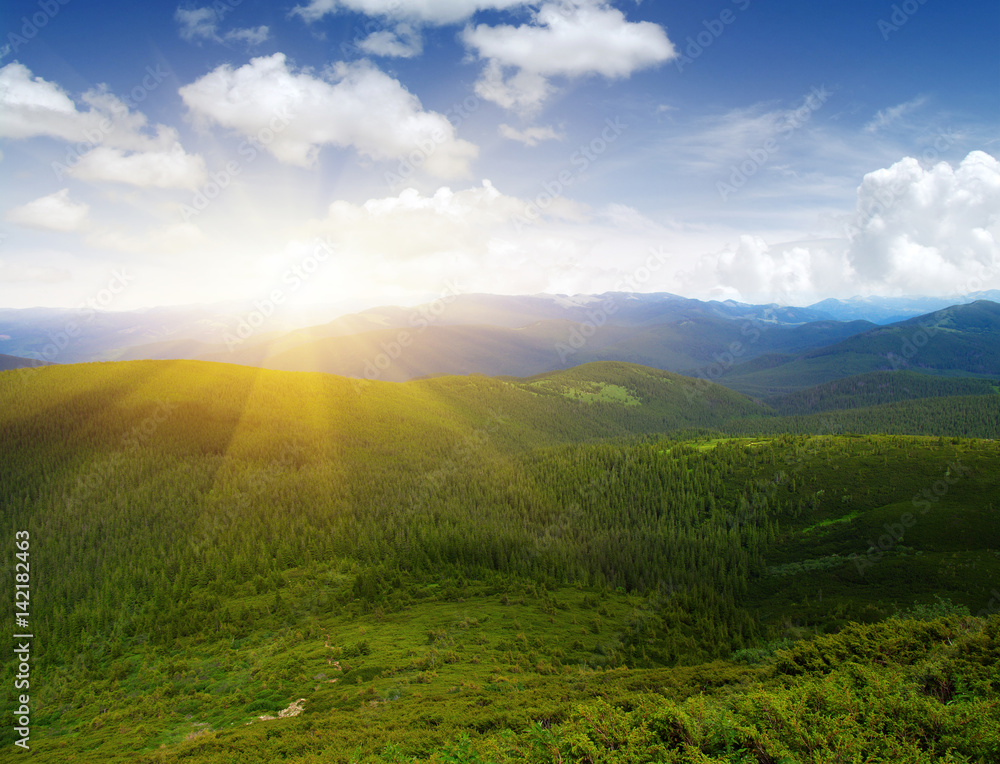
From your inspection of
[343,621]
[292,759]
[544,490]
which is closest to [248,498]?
[343,621]

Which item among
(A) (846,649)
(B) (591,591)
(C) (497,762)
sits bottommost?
(B) (591,591)

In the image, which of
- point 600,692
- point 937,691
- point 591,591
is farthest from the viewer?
point 591,591

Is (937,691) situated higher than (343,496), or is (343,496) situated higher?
(937,691)

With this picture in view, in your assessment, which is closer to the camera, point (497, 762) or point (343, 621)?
point (497, 762)

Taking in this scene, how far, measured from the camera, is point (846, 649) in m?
36.4

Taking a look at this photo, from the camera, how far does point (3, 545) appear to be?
5217 inches

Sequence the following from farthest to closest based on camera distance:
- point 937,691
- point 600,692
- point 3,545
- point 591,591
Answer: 1. point 3,545
2. point 591,591
3. point 600,692
4. point 937,691

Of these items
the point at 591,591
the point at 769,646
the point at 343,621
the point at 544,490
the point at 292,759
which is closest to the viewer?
the point at 292,759

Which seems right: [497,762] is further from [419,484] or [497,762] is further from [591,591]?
[419,484]

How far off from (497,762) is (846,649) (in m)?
31.9

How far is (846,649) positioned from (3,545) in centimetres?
20859

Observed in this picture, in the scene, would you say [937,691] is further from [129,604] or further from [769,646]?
[129,604]

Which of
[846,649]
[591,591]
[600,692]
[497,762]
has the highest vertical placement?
[497,762]

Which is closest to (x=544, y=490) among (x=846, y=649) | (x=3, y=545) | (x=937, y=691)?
(x=846, y=649)
